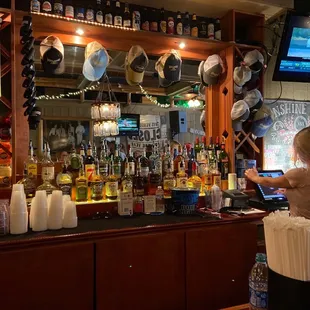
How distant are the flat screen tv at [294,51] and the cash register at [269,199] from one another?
1.05 meters

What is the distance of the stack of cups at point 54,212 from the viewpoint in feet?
6.10

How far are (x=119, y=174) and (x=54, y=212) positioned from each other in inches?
26.2

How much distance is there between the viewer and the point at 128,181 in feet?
7.47

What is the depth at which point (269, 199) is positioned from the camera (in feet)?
8.20

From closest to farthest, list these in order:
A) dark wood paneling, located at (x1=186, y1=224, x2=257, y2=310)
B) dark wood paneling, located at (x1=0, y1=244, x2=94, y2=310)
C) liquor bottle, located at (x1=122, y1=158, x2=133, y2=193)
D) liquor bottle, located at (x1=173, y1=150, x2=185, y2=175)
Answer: dark wood paneling, located at (x1=0, y1=244, x2=94, y2=310) < dark wood paneling, located at (x1=186, y1=224, x2=257, y2=310) < liquor bottle, located at (x1=122, y1=158, x2=133, y2=193) < liquor bottle, located at (x1=173, y1=150, x2=185, y2=175)

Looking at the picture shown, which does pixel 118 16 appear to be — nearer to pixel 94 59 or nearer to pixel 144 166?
pixel 94 59

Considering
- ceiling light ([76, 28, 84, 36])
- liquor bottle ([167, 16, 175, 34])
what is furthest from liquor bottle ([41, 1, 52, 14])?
liquor bottle ([167, 16, 175, 34])

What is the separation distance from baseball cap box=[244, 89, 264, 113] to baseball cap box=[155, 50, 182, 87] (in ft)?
2.34

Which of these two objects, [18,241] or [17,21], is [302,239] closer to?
[18,241]

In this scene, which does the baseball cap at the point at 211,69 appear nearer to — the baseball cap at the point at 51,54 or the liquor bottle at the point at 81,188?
the baseball cap at the point at 51,54

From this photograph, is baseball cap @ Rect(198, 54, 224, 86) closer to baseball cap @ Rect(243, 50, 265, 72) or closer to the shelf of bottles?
baseball cap @ Rect(243, 50, 265, 72)

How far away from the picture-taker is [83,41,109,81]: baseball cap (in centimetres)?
242

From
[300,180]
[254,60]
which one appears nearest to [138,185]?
[300,180]

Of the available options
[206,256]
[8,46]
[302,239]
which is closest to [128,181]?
[206,256]
